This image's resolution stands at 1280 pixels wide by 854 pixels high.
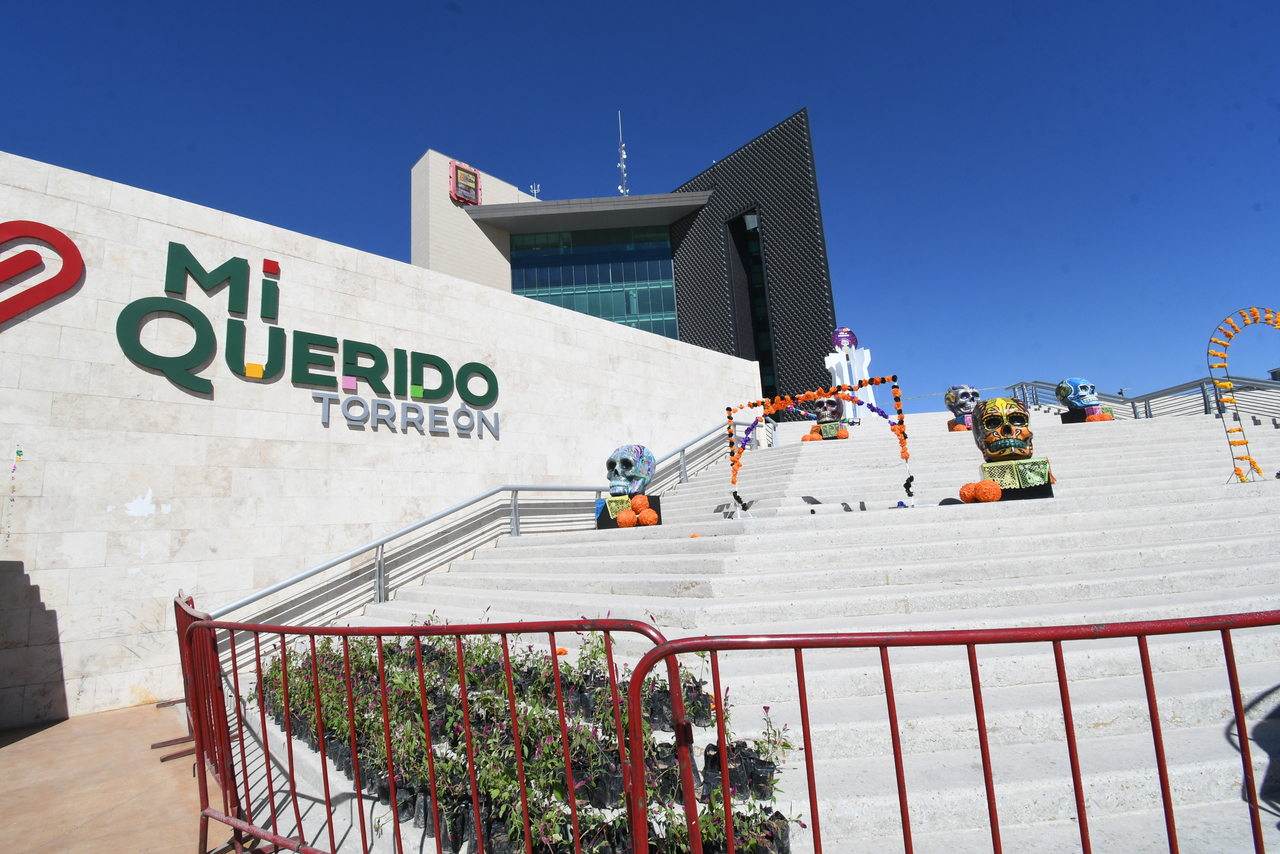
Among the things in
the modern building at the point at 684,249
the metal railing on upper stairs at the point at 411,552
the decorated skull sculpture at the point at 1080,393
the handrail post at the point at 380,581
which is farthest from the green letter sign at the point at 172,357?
the modern building at the point at 684,249

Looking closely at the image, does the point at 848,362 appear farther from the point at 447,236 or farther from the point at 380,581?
the point at 447,236

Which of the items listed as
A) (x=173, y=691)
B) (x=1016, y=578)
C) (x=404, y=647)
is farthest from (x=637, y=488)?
(x=173, y=691)

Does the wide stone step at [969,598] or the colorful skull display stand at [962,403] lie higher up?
the colorful skull display stand at [962,403]

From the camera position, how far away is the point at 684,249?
30.2 m

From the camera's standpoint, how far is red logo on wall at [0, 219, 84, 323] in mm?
6082

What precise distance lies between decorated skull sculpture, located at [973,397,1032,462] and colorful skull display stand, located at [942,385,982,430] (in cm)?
616

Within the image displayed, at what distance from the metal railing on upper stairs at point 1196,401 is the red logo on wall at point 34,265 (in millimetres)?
20070

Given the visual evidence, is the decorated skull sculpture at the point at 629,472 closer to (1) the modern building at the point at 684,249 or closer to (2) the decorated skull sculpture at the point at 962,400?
(2) the decorated skull sculpture at the point at 962,400

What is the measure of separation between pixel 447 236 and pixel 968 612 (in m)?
28.3

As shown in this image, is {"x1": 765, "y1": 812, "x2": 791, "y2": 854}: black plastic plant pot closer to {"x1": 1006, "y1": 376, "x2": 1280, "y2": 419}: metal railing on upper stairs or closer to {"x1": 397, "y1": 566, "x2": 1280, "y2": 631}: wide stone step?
{"x1": 397, "y1": 566, "x2": 1280, "y2": 631}: wide stone step

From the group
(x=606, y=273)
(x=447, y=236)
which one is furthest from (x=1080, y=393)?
(x=447, y=236)

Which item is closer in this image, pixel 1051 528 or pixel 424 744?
pixel 424 744

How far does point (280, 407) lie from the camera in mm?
7824

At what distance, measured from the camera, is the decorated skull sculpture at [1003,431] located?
7.09 metres
